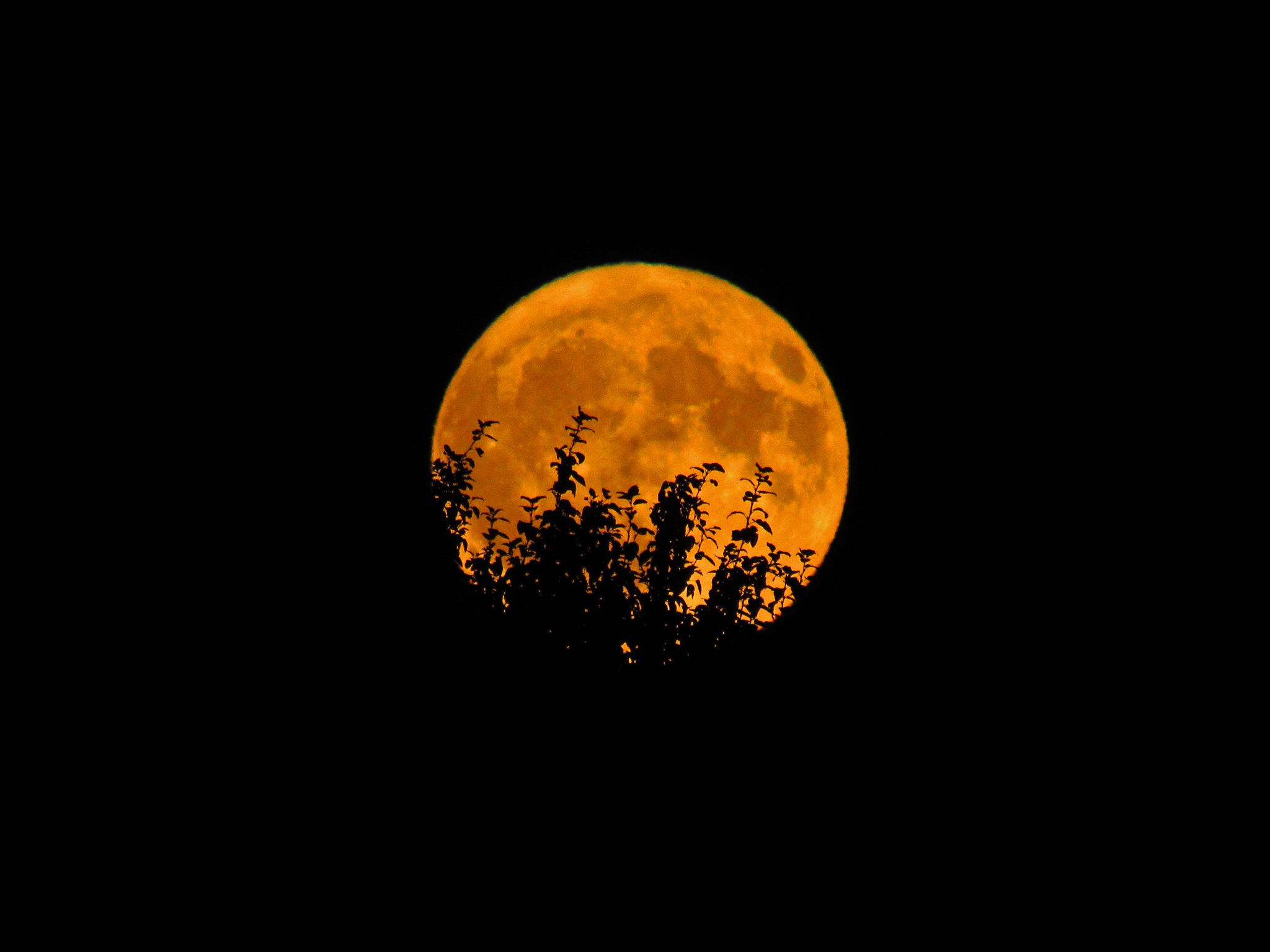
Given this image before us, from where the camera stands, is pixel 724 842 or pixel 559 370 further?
pixel 559 370

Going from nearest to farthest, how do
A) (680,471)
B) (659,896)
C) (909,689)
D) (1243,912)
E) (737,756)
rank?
(659,896), (737,756), (1243,912), (909,689), (680,471)

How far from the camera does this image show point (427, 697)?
12.8 ft

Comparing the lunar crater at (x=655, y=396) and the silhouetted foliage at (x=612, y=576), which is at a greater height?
the lunar crater at (x=655, y=396)

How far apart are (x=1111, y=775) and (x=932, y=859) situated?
1.85m

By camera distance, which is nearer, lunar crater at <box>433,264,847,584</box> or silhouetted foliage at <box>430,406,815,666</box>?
silhouetted foliage at <box>430,406,815,666</box>

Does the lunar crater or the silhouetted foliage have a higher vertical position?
the lunar crater

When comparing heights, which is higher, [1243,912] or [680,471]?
[680,471]

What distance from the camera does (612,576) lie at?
160 inches

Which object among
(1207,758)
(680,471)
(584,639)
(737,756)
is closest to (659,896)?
(737,756)

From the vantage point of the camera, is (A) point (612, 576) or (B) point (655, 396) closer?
(A) point (612, 576)

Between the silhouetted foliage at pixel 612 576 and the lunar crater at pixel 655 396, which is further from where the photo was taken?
the lunar crater at pixel 655 396

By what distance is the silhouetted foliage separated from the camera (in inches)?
157

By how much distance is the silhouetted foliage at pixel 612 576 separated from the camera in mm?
3994

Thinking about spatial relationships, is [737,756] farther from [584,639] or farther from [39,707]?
[39,707]
